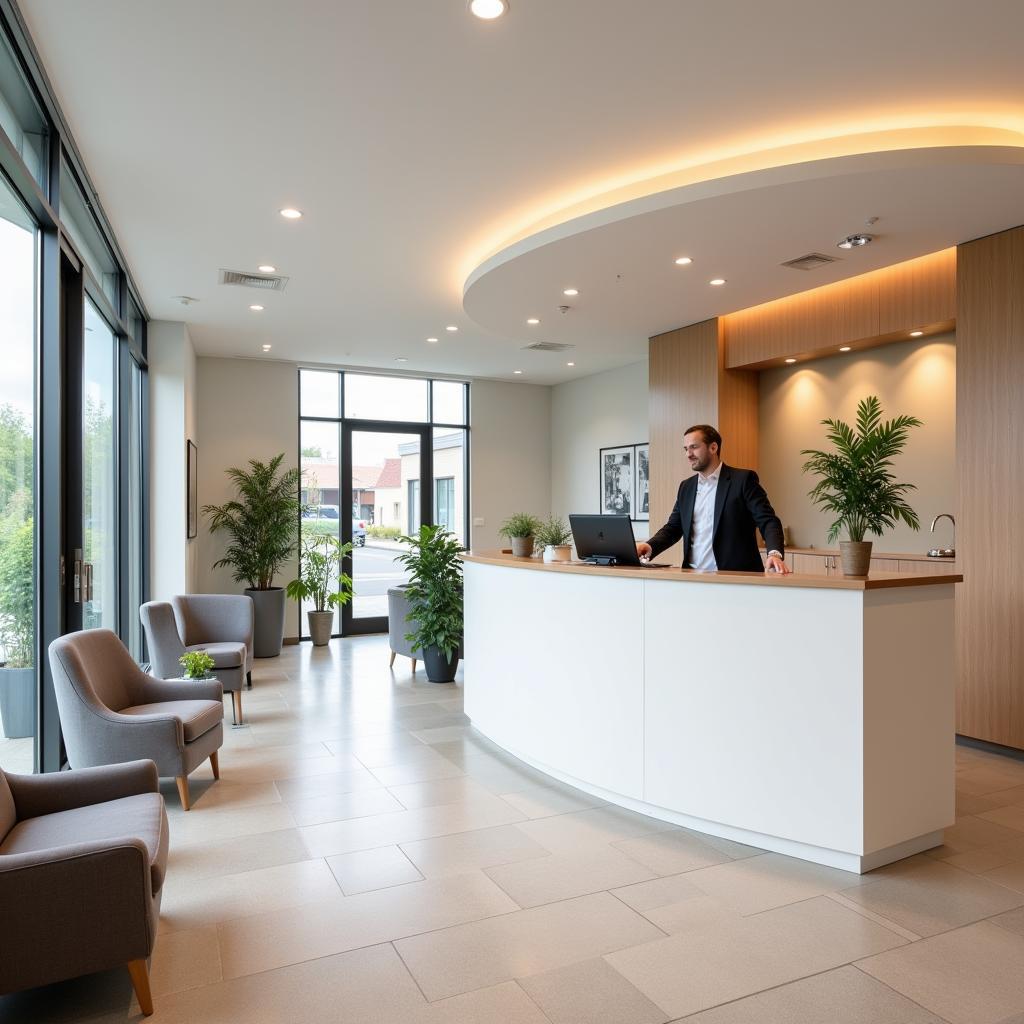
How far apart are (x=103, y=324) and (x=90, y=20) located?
9.47 feet

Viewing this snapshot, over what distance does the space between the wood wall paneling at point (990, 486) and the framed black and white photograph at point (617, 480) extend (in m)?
4.54

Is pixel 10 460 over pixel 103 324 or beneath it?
beneath

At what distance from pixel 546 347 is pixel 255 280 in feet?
10.4

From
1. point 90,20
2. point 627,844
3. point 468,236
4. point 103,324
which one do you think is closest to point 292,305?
point 103,324

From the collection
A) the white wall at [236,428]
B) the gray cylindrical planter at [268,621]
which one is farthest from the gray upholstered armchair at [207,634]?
the white wall at [236,428]

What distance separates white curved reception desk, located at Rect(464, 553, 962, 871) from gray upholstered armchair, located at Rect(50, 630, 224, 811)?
191 cm

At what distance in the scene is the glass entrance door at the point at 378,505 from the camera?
9.81 meters

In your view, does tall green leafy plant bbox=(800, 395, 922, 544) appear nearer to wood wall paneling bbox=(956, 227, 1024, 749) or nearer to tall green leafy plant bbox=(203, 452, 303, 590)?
wood wall paneling bbox=(956, 227, 1024, 749)

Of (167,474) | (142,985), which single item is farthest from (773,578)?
(167,474)

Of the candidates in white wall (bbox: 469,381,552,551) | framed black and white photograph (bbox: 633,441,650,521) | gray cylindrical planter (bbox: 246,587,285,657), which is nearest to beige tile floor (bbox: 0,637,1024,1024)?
gray cylindrical planter (bbox: 246,587,285,657)

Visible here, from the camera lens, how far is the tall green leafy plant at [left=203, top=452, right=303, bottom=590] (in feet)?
28.6

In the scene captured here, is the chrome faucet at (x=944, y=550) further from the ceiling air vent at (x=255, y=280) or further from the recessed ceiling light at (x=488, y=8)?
the ceiling air vent at (x=255, y=280)

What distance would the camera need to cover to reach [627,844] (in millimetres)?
3453

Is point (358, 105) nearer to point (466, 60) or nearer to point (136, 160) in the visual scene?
point (466, 60)
